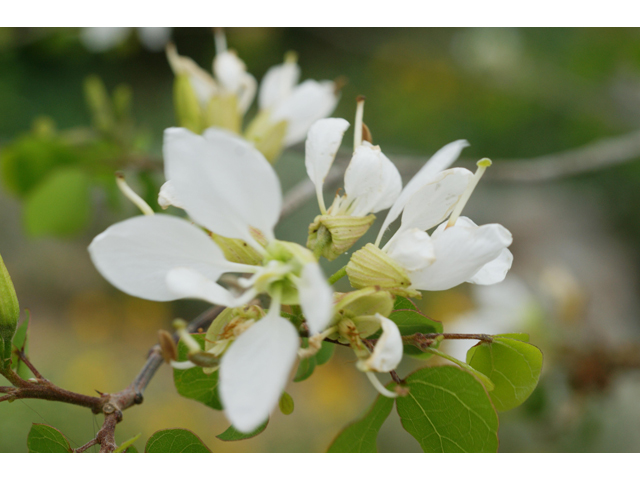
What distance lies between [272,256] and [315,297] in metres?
0.07

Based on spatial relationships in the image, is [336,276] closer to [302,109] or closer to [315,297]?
[315,297]

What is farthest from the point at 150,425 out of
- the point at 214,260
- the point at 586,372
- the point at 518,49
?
the point at 518,49

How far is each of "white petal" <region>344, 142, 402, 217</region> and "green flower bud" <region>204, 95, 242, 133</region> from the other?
32 centimetres

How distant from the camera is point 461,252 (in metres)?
0.32

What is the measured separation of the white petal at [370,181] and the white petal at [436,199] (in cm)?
2

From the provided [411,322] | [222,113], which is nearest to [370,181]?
[411,322]

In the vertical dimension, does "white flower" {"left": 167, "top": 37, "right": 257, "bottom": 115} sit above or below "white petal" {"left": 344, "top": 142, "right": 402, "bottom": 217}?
above

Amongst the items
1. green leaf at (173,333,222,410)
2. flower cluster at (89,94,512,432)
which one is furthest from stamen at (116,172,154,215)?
green leaf at (173,333,222,410)

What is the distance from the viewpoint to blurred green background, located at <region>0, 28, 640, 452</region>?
1217mm

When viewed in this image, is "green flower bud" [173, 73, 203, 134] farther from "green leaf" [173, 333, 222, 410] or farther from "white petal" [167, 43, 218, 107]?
"green leaf" [173, 333, 222, 410]

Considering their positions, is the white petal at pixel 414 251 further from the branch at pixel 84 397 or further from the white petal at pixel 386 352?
the branch at pixel 84 397

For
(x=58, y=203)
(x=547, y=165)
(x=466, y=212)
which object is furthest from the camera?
(x=466, y=212)

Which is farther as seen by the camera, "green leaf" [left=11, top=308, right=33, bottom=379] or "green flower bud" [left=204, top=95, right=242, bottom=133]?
"green flower bud" [left=204, top=95, right=242, bottom=133]

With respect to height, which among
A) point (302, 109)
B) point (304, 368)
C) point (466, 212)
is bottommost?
point (466, 212)
